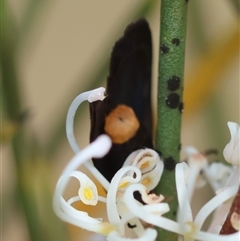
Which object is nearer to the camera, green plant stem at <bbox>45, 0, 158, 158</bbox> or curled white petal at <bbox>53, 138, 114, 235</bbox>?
curled white petal at <bbox>53, 138, 114, 235</bbox>

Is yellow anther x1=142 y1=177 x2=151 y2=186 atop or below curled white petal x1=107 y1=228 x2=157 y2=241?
atop

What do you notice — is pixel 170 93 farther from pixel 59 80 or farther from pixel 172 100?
pixel 59 80

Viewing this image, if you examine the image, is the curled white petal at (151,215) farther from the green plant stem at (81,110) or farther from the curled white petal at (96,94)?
the green plant stem at (81,110)

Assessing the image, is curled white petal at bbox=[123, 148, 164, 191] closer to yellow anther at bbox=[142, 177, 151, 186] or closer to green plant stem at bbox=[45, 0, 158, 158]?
yellow anther at bbox=[142, 177, 151, 186]

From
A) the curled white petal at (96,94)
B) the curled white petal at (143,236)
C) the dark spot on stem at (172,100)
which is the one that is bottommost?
the curled white petal at (143,236)

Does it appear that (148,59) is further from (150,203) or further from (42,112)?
(42,112)

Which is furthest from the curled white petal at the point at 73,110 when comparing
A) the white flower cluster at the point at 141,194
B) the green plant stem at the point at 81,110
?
the green plant stem at the point at 81,110

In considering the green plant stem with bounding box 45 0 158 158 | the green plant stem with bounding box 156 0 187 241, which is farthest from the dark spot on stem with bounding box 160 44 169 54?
the green plant stem with bounding box 45 0 158 158
